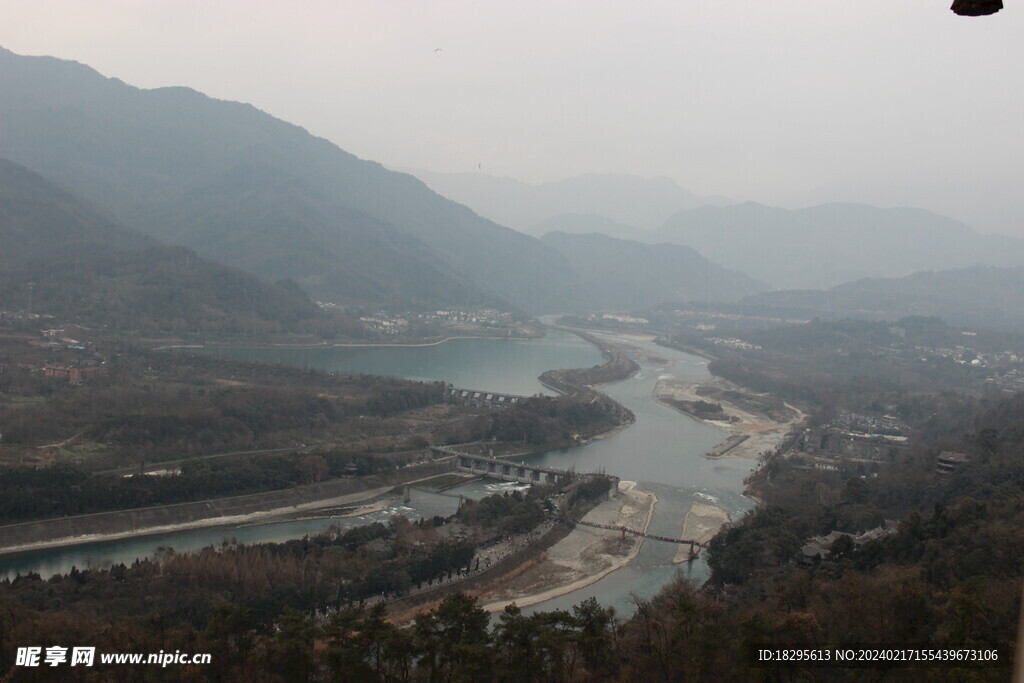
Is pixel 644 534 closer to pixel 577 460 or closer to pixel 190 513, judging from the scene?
pixel 577 460

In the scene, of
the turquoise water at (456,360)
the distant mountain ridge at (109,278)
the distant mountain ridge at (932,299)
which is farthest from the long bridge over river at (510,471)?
the distant mountain ridge at (932,299)

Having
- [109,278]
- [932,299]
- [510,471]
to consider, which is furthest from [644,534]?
[932,299]

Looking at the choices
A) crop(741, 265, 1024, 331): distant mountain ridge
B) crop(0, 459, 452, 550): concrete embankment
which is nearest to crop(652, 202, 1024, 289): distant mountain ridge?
crop(741, 265, 1024, 331): distant mountain ridge

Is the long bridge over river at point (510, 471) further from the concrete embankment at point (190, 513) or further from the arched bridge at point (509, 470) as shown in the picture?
the concrete embankment at point (190, 513)

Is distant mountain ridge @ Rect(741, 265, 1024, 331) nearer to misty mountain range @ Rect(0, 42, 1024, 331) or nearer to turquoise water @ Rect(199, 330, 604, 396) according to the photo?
misty mountain range @ Rect(0, 42, 1024, 331)

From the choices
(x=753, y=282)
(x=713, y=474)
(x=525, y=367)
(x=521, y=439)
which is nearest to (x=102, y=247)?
(x=525, y=367)

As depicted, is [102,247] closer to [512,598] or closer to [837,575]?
[512,598]
